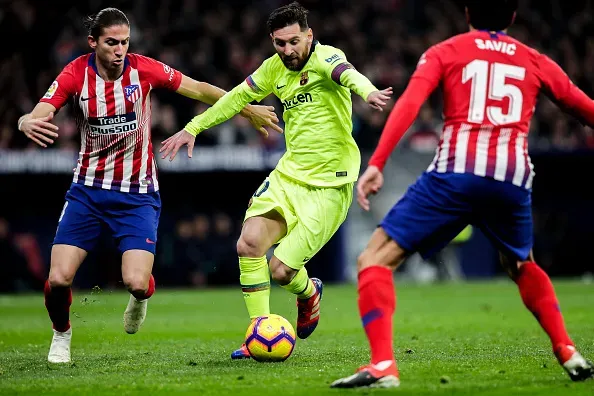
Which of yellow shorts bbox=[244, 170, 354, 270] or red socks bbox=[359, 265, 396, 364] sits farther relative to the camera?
yellow shorts bbox=[244, 170, 354, 270]

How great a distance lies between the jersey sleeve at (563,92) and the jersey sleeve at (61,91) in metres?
4.06

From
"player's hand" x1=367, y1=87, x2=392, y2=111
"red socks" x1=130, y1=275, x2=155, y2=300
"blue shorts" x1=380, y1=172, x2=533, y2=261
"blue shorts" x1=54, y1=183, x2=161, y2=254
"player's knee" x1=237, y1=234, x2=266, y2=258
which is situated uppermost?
"player's hand" x1=367, y1=87, x2=392, y2=111

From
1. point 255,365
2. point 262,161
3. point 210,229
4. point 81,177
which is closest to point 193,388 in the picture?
point 255,365

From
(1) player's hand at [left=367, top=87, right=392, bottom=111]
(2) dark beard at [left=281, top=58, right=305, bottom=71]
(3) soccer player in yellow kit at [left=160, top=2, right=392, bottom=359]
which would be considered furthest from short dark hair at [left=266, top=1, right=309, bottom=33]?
(1) player's hand at [left=367, top=87, right=392, bottom=111]

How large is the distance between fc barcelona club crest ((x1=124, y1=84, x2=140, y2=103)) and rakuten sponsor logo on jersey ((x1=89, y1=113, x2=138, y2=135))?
5.4 inches

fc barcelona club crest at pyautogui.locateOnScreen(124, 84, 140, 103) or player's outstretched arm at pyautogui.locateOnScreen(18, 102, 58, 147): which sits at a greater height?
fc barcelona club crest at pyautogui.locateOnScreen(124, 84, 140, 103)

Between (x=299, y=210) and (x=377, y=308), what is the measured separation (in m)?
2.70

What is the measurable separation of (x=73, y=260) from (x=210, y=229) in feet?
50.3

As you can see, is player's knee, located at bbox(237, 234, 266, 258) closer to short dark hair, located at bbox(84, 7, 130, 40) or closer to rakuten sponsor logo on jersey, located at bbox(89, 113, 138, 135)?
rakuten sponsor logo on jersey, located at bbox(89, 113, 138, 135)

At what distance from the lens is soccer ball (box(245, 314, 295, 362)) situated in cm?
793

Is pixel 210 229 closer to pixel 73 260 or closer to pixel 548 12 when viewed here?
pixel 548 12

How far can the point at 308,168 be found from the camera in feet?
28.8

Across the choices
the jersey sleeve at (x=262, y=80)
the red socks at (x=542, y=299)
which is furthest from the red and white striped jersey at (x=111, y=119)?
the red socks at (x=542, y=299)

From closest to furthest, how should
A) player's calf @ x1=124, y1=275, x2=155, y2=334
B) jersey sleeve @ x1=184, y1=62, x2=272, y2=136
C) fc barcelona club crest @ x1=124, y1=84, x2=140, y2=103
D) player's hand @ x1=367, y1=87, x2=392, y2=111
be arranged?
player's hand @ x1=367, y1=87, x2=392, y2=111, fc barcelona club crest @ x1=124, y1=84, x2=140, y2=103, jersey sleeve @ x1=184, y1=62, x2=272, y2=136, player's calf @ x1=124, y1=275, x2=155, y2=334
